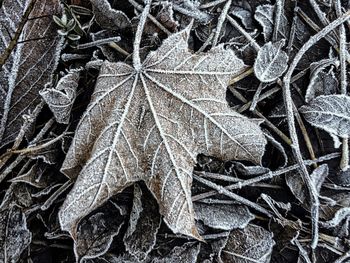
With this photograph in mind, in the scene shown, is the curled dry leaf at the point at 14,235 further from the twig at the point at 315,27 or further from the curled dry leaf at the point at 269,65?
the twig at the point at 315,27

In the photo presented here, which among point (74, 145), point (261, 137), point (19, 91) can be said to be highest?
point (19, 91)

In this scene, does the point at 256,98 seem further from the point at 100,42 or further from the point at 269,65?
the point at 100,42

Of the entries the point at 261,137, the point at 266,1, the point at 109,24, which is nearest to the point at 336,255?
the point at 261,137

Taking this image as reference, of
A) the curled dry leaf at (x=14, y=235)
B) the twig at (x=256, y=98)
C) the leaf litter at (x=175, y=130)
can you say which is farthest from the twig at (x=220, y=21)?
the curled dry leaf at (x=14, y=235)

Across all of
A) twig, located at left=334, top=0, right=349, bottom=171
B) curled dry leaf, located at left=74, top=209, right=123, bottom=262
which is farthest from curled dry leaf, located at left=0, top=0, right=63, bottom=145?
twig, located at left=334, top=0, right=349, bottom=171

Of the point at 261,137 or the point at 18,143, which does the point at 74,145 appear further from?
the point at 261,137

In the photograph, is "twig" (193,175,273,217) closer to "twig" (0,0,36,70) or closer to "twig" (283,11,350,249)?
"twig" (283,11,350,249)

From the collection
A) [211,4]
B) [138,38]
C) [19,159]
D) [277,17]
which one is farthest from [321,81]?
[19,159]
